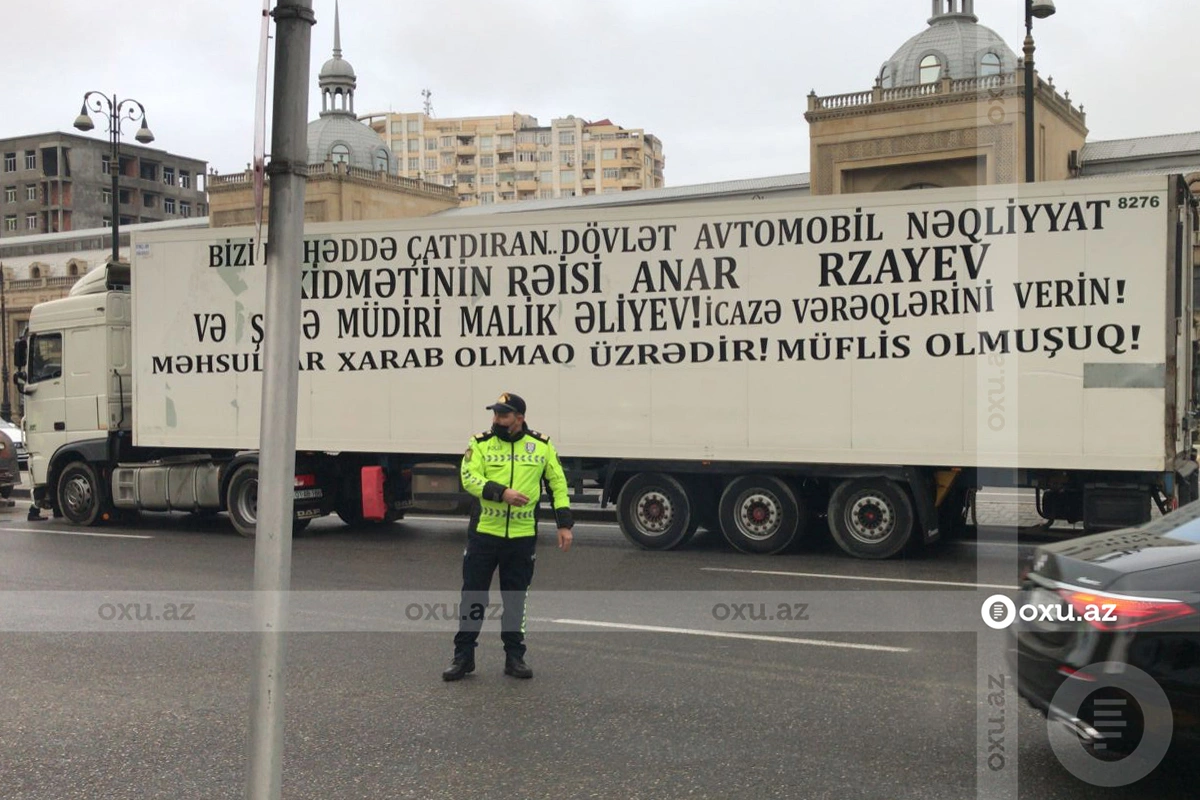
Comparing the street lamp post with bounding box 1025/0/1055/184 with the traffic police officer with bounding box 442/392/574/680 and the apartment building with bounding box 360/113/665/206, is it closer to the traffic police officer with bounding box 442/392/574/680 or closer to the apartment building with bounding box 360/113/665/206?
the traffic police officer with bounding box 442/392/574/680

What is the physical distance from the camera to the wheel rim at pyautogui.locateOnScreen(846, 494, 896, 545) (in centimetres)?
1212

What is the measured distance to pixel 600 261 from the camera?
12984mm

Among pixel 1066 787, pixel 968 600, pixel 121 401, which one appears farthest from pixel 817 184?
pixel 1066 787

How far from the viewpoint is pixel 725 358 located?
12.5 m

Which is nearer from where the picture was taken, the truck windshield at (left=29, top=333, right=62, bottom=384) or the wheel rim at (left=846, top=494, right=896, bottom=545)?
the wheel rim at (left=846, top=494, right=896, bottom=545)

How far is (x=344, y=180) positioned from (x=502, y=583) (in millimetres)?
75722

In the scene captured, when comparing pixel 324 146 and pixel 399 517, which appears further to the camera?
pixel 324 146

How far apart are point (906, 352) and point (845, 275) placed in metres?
1.00

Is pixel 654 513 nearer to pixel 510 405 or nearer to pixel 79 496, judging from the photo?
pixel 510 405

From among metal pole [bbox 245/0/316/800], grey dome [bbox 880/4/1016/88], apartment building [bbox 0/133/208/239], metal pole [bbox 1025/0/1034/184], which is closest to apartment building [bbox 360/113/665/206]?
apartment building [bbox 0/133/208/239]

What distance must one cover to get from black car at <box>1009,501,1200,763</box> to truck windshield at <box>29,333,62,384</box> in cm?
1435

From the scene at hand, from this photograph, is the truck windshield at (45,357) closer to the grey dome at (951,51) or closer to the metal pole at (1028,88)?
the metal pole at (1028,88)

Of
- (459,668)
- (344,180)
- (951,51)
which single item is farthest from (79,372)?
(344,180)

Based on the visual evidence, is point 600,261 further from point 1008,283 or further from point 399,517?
point 399,517
